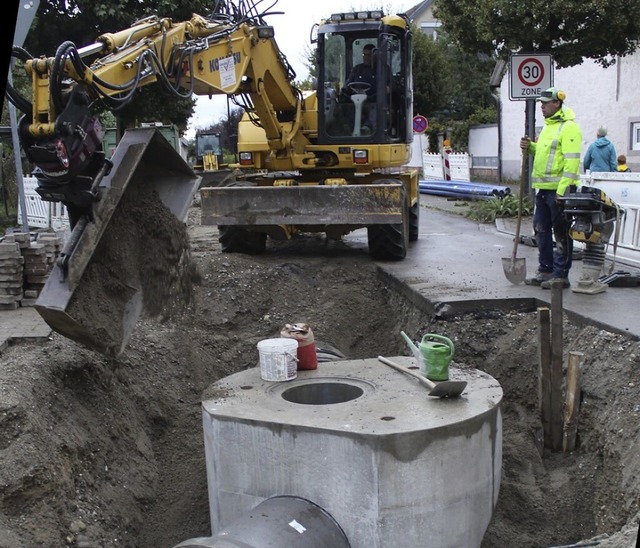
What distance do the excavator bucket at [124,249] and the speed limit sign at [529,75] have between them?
6071 mm

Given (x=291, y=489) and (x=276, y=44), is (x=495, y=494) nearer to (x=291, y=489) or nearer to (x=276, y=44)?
(x=291, y=489)

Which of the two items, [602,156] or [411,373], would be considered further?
[602,156]

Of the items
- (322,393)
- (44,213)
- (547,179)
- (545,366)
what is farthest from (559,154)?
(44,213)

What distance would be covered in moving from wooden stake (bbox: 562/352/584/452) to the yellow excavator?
2.80 metres

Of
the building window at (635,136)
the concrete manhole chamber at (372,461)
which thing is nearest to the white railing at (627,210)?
the concrete manhole chamber at (372,461)

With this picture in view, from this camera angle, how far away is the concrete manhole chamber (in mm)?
3656

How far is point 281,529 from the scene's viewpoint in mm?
3514

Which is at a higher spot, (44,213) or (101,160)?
(101,160)

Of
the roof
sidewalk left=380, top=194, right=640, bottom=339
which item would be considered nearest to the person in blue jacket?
sidewalk left=380, top=194, right=640, bottom=339

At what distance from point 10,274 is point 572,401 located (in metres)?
4.64

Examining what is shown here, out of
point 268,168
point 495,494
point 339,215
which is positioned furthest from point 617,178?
point 495,494

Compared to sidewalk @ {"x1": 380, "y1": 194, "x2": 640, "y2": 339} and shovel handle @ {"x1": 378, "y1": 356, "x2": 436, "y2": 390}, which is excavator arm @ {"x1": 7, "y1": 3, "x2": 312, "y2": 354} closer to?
shovel handle @ {"x1": 378, "y1": 356, "x2": 436, "y2": 390}

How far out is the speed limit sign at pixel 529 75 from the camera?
31.9 ft

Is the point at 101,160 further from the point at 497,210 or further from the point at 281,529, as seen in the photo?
the point at 497,210
